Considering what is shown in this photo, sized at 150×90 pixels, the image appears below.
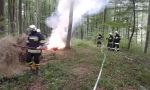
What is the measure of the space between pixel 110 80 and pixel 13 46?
4535 millimetres

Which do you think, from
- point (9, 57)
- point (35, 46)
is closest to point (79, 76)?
point (35, 46)

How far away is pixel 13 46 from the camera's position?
13.2 meters

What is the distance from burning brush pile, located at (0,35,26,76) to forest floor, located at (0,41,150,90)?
47 cm

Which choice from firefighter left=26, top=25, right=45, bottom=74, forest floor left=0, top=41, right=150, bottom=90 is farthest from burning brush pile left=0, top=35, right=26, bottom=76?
firefighter left=26, top=25, right=45, bottom=74

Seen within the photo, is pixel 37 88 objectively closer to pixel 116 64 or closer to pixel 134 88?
pixel 134 88

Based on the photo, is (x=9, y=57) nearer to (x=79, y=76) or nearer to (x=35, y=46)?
(x=35, y=46)

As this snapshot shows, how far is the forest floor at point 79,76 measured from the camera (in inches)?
451

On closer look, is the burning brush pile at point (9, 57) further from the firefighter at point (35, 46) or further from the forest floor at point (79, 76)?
the firefighter at point (35, 46)

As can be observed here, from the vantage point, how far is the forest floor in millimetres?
11445

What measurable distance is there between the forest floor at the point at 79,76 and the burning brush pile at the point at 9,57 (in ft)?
1.54

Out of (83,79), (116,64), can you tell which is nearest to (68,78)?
(83,79)

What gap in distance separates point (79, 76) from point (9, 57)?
3.11m

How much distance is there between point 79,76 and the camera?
12875 millimetres

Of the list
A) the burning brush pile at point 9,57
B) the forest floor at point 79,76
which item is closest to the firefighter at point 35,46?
the forest floor at point 79,76
